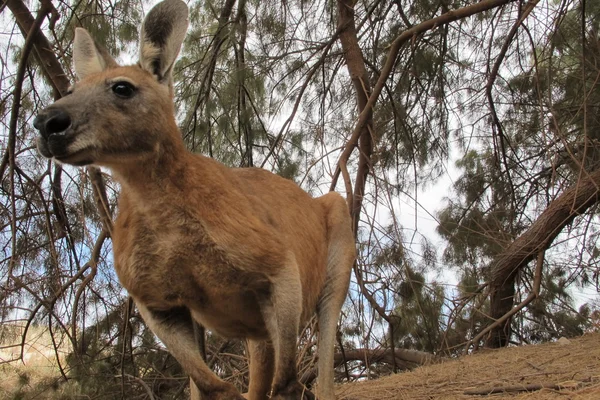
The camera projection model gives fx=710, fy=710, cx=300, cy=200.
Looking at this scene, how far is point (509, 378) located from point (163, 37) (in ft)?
11.4

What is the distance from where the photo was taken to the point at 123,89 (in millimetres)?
3916

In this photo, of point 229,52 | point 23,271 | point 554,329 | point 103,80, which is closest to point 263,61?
point 229,52

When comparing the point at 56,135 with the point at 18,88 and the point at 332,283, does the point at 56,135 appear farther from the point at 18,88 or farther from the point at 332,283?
the point at 332,283

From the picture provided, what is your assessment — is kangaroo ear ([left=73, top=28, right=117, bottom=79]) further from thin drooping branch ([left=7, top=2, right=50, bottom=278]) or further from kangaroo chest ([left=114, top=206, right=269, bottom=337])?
kangaroo chest ([left=114, top=206, right=269, bottom=337])

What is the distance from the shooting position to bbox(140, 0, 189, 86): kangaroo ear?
4.20 m

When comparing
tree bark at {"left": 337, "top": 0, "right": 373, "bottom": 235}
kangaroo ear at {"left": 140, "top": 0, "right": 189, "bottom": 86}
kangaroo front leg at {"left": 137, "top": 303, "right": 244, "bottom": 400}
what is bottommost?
kangaroo front leg at {"left": 137, "top": 303, "right": 244, "bottom": 400}

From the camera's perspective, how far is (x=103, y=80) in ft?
12.9

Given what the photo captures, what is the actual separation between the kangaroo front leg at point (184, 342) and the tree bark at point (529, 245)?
15.3 ft

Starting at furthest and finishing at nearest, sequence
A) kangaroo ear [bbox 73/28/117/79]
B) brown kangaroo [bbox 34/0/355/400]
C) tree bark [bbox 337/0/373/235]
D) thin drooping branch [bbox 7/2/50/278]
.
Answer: tree bark [bbox 337/0/373/235], thin drooping branch [bbox 7/2/50/278], kangaroo ear [bbox 73/28/117/79], brown kangaroo [bbox 34/0/355/400]

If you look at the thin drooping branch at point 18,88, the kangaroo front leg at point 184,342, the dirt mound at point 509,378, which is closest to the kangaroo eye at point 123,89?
the kangaroo front leg at point 184,342

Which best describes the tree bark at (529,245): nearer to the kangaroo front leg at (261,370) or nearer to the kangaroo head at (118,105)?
the kangaroo front leg at (261,370)

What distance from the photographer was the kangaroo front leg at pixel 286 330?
405 cm

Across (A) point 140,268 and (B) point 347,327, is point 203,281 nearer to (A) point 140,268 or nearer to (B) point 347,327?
(A) point 140,268

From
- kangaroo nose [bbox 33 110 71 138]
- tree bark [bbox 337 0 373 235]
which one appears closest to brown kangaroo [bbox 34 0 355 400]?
kangaroo nose [bbox 33 110 71 138]
